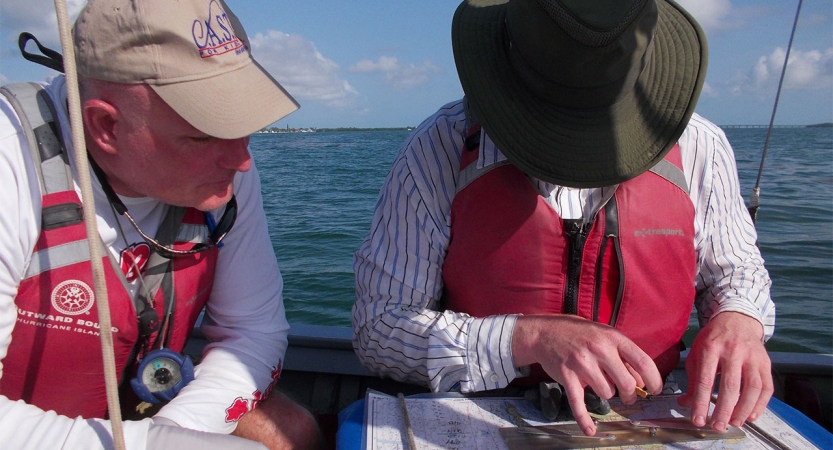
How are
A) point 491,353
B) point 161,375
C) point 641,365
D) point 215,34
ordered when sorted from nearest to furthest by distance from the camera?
1. point 641,365
2. point 215,34
3. point 491,353
4. point 161,375

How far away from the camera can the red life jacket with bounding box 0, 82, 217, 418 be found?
1376 millimetres

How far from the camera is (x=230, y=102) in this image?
1.38 meters

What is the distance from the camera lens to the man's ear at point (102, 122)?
1324mm

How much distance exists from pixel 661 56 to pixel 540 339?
0.79 m

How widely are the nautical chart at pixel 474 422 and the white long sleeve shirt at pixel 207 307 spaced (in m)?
0.46

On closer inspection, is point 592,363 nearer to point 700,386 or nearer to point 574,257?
point 700,386

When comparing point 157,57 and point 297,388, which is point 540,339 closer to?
point 157,57

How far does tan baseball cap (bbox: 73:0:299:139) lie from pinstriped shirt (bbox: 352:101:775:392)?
0.49 metres

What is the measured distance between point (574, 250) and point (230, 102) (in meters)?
0.99

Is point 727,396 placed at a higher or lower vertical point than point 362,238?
higher

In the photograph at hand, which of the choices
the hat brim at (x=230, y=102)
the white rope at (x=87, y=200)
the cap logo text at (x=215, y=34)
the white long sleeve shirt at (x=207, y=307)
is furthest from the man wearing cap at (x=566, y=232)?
the white rope at (x=87, y=200)

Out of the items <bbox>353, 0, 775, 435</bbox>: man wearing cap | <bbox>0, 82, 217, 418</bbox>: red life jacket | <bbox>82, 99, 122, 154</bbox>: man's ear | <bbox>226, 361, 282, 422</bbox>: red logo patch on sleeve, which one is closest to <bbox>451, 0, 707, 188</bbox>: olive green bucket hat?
<bbox>353, 0, 775, 435</bbox>: man wearing cap

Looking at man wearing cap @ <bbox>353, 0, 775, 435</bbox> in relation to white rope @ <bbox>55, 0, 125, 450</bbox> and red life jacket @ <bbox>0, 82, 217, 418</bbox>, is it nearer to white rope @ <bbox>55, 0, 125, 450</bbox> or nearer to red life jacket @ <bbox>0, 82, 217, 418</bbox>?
red life jacket @ <bbox>0, 82, 217, 418</bbox>

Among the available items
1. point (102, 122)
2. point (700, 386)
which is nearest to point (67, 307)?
point (102, 122)
